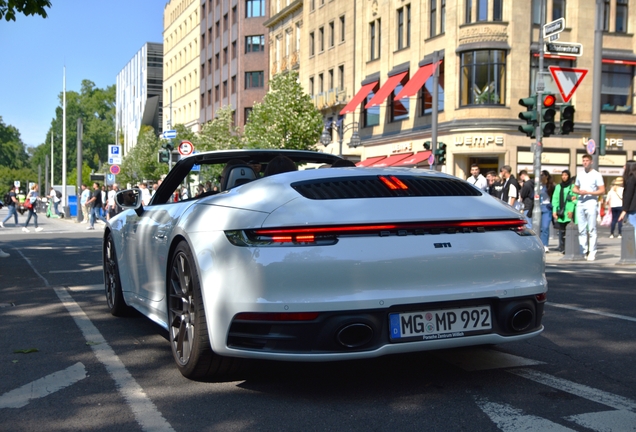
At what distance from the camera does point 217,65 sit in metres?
76.4

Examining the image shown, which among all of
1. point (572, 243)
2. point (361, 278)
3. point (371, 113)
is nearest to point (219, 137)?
point (371, 113)

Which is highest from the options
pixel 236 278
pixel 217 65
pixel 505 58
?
pixel 217 65

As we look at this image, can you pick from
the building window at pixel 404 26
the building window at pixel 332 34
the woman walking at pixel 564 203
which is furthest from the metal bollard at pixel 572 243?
the building window at pixel 332 34

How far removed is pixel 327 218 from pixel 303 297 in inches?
16.5

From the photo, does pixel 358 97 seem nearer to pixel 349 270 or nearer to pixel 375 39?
pixel 375 39

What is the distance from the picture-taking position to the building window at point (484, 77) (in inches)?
1362

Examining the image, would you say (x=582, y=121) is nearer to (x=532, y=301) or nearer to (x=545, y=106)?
(x=545, y=106)

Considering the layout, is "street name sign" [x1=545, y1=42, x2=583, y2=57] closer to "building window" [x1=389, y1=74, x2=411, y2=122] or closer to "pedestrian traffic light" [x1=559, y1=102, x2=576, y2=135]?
"pedestrian traffic light" [x1=559, y1=102, x2=576, y2=135]

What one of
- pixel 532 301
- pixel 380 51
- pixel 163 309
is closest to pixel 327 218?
pixel 532 301

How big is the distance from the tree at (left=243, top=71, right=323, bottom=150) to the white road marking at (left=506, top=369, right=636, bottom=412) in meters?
38.4

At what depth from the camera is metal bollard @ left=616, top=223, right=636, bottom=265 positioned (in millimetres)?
13812

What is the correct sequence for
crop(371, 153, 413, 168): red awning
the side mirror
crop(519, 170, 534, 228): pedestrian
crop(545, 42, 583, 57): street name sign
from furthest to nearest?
crop(371, 153, 413, 168): red awning → crop(519, 170, 534, 228): pedestrian → crop(545, 42, 583, 57): street name sign → the side mirror

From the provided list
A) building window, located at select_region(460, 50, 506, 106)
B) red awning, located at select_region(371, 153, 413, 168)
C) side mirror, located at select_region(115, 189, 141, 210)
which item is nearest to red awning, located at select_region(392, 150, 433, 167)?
red awning, located at select_region(371, 153, 413, 168)

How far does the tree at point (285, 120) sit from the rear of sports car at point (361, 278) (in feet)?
127
